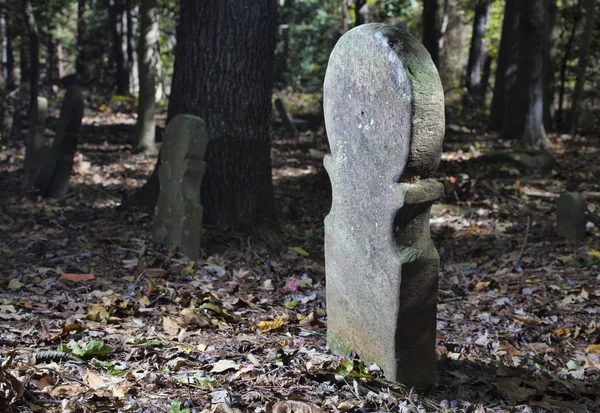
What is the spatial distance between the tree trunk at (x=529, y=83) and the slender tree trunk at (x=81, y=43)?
1749cm

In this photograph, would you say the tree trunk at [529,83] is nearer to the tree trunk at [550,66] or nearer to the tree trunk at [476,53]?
the tree trunk at [550,66]

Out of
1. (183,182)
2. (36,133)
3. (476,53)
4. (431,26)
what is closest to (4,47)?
(36,133)

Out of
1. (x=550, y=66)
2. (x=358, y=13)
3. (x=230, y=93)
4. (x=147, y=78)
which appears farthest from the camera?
(x=550, y=66)

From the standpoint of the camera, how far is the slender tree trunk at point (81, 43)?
2568 cm

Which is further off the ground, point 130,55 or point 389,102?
point 130,55

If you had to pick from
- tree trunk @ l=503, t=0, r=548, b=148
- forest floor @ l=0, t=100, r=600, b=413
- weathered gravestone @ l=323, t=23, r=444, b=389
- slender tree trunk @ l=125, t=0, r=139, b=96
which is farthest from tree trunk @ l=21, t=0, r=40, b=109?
weathered gravestone @ l=323, t=23, r=444, b=389

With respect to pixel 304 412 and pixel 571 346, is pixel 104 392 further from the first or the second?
pixel 571 346

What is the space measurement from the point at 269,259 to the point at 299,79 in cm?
2098

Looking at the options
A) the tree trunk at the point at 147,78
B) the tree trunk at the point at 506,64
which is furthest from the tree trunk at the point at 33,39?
the tree trunk at the point at 506,64

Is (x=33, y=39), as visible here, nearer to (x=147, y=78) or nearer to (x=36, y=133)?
(x=147, y=78)

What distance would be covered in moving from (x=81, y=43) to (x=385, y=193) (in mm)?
25142

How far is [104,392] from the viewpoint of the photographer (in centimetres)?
337

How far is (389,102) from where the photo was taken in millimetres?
3641

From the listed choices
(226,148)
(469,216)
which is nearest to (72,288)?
(226,148)
